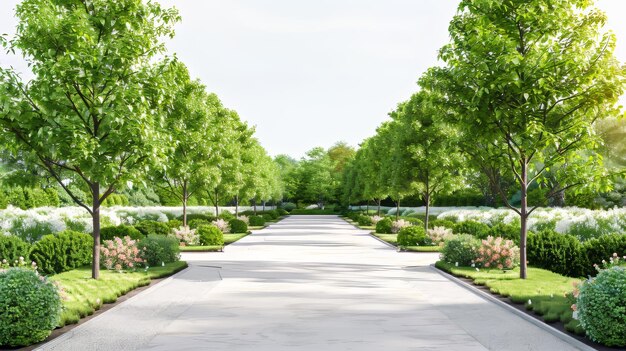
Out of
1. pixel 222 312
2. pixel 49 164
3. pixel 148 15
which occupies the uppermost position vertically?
pixel 148 15

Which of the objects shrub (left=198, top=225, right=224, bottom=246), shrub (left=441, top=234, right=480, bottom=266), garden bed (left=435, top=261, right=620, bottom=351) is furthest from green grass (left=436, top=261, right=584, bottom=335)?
shrub (left=198, top=225, right=224, bottom=246)

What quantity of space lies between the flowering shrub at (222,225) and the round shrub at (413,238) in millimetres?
11271

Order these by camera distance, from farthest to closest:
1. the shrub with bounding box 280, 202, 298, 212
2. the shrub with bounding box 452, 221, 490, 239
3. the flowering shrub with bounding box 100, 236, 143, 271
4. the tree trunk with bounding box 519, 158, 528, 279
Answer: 1. the shrub with bounding box 280, 202, 298, 212
2. the shrub with bounding box 452, 221, 490, 239
3. the flowering shrub with bounding box 100, 236, 143, 271
4. the tree trunk with bounding box 519, 158, 528, 279

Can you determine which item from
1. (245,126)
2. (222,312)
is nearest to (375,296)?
(222,312)

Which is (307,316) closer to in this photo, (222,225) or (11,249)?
(11,249)

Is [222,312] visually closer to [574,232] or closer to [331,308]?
[331,308]

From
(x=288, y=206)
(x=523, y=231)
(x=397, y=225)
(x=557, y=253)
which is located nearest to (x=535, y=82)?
(x=523, y=231)

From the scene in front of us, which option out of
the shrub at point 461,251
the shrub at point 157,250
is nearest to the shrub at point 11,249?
the shrub at point 157,250

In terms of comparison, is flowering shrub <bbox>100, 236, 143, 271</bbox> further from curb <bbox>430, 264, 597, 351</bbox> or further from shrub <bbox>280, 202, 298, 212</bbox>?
shrub <bbox>280, 202, 298, 212</bbox>

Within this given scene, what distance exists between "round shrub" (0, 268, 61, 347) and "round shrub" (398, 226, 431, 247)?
1946cm

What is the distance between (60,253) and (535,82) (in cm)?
1311

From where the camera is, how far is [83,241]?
18.0m

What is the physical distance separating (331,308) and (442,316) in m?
2.01

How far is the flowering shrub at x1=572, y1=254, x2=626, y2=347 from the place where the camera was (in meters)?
8.16
